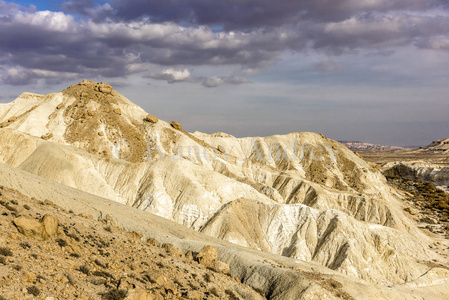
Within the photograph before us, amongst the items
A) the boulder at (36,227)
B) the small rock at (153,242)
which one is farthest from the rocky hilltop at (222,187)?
the boulder at (36,227)

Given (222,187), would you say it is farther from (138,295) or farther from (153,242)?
(138,295)

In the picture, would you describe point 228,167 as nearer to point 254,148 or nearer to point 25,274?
point 254,148

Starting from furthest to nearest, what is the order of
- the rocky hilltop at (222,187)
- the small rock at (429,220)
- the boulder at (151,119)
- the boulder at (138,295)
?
the boulder at (151,119) < the small rock at (429,220) < the rocky hilltop at (222,187) < the boulder at (138,295)

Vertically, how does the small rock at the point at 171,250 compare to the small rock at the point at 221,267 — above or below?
above

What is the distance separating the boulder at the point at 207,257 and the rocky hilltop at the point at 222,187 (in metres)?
1.72

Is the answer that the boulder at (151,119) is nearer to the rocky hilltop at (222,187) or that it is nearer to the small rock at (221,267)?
the rocky hilltop at (222,187)

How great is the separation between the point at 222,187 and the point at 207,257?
25.9 meters

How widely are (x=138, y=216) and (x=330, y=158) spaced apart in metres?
62.4

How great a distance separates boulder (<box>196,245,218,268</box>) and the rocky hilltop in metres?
1.72

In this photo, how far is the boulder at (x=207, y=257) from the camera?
84.3 feet

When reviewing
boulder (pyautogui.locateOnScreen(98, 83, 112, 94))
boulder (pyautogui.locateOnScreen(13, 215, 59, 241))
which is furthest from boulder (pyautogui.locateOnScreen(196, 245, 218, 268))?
boulder (pyautogui.locateOnScreen(98, 83, 112, 94))

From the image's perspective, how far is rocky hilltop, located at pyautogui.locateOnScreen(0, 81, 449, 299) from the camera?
42.4 metres

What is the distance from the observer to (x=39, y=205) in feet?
80.3

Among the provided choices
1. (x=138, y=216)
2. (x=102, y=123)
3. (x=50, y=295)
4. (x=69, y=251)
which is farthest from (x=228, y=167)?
(x=50, y=295)
